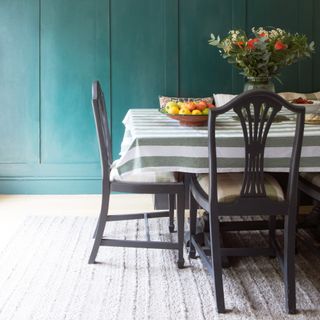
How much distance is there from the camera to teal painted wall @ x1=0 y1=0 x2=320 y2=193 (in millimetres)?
4422

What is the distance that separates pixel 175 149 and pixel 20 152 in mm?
2388

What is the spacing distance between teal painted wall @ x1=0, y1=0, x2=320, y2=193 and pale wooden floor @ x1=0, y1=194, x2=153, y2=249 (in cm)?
14

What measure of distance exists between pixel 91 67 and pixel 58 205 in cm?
116

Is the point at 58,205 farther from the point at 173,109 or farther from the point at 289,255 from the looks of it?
the point at 289,255

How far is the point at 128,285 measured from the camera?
263cm

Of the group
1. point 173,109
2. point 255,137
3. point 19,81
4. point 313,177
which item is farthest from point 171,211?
point 19,81

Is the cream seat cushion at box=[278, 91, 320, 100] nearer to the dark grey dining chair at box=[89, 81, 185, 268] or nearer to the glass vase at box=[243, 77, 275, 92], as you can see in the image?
the glass vase at box=[243, 77, 275, 92]

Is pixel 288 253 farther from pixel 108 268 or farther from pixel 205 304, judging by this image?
pixel 108 268

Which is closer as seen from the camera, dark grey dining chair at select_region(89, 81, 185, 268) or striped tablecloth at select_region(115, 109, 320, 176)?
striped tablecloth at select_region(115, 109, 320, 176)

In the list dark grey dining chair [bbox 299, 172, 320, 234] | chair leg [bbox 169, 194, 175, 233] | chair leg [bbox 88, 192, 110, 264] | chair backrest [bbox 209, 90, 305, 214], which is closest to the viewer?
chair backrest [bbox 209, 90, 305, 214]

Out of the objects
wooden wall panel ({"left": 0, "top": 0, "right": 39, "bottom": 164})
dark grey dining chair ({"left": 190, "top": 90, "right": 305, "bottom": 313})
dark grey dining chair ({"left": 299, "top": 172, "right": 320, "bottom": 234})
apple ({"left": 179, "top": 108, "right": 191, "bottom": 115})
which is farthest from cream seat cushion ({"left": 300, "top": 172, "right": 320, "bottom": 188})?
wooden wall panel ({"left": 0, "top": 0, "right": 39, "bottom": 164})

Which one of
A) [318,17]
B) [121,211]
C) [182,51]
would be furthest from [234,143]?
[318,17]

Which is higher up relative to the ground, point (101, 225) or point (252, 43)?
point (252, 43)

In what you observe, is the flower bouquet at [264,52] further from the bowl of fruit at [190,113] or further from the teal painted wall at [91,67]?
the teal painted wall at [91,67]
